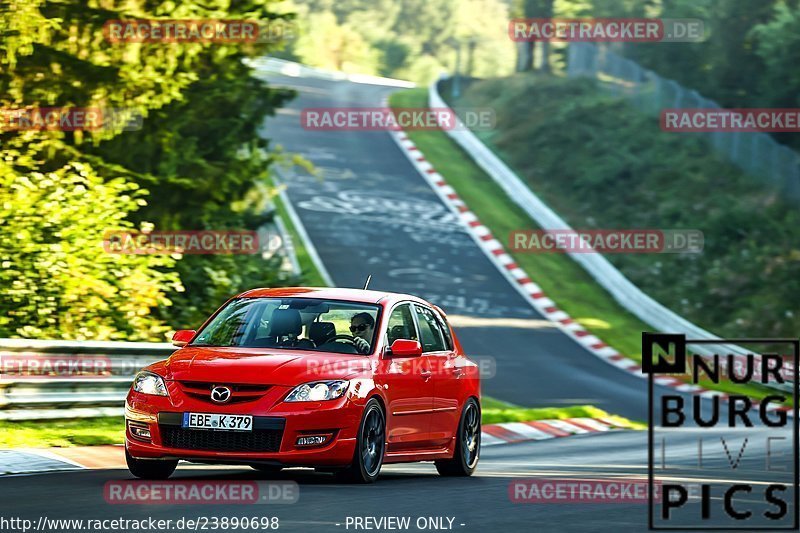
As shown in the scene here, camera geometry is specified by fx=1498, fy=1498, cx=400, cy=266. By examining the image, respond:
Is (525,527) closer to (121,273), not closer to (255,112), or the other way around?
(121,273)

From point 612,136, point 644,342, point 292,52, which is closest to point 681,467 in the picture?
point 644,342

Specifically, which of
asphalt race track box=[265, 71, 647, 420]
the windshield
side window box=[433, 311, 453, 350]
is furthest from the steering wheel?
asphalt race track box=[265, 71, 647, 420]

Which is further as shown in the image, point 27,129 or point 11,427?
point 27,129

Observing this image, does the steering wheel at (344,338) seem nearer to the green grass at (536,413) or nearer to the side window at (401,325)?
the side window at (401,325)

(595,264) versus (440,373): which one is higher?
(440,373)

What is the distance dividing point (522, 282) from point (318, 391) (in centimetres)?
2569

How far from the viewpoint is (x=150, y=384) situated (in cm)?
1091

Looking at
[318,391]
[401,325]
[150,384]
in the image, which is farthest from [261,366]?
[401,325]

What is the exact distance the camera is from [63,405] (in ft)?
49.6

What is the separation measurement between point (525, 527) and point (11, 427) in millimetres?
7092

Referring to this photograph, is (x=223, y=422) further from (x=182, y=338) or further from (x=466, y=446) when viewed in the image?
(x=466, y=446)

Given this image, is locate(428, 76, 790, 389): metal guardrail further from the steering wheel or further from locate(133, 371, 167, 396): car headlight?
locate(133, 371, 167, 396): car headlight

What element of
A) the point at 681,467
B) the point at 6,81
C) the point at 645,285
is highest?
the point at 6,81

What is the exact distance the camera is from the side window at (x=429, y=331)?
12898mm
